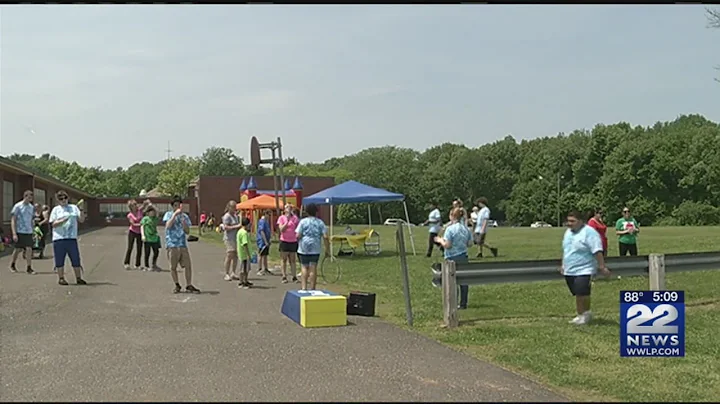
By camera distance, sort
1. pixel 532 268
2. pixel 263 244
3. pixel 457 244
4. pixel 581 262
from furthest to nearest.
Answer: pixel 263 244 < pixel 457 244 < pixel 532 268 < pixel 581 262

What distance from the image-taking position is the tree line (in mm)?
79438

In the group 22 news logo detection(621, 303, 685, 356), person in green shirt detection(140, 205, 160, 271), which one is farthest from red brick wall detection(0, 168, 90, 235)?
22 news logo detection(621, 303, 685, 356)

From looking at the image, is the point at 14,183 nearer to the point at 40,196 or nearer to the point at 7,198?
the point at 7,198

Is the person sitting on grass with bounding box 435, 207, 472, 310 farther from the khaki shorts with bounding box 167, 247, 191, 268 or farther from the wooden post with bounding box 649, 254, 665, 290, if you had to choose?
the khaki shorts with bounding box 167, 247, 191, 268

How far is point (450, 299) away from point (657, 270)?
348cm

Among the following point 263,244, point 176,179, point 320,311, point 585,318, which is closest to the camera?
point 320,311

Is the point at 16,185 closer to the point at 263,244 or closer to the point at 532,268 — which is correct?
the point at 263,244

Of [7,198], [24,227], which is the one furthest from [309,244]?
[7,198]

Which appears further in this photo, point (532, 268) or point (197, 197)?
point (197, 197)

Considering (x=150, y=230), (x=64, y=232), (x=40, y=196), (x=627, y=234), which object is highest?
(x=40, y=196)

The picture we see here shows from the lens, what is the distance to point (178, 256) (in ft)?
43.5

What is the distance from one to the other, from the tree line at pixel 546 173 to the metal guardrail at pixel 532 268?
197 feet

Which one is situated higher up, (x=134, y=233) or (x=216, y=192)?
(x=216, y=192)

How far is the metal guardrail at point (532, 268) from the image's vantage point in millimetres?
10125
